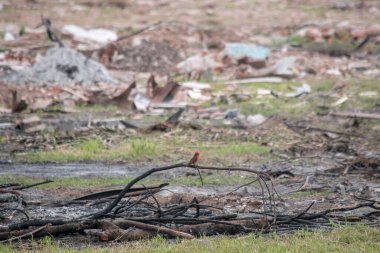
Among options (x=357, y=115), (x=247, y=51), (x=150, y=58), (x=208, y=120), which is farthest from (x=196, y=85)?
(x=357, y=115)

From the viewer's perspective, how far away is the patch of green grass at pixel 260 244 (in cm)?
720

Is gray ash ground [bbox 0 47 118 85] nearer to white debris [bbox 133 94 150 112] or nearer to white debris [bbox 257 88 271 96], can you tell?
white debris [bbox 133 94 150 112]

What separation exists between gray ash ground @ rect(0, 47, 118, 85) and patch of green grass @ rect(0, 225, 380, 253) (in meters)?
12.5

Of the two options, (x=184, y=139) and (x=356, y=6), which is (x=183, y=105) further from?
(x=356, y=6)

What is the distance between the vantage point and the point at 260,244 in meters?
7.38

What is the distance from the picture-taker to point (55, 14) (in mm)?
33281

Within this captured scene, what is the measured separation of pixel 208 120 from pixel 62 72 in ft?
16.2

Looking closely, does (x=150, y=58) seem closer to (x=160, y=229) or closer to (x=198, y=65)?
(x=198, y=65)

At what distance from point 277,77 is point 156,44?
449 centimetres

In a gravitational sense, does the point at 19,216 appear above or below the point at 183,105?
above

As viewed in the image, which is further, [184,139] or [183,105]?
[183,105]

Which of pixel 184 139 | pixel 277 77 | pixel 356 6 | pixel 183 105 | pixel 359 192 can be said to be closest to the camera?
pixel 359 192

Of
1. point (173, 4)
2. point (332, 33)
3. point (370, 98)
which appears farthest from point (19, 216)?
point (173, 4)

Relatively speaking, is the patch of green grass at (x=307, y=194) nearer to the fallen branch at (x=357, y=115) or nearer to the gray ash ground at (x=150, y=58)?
the fallen branch at (x=357, y=115)
